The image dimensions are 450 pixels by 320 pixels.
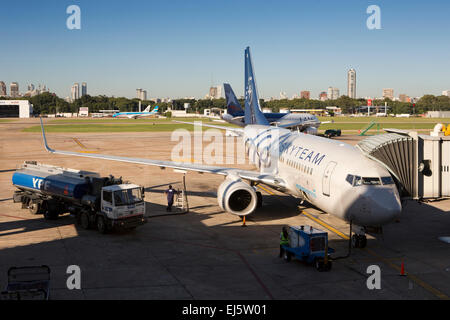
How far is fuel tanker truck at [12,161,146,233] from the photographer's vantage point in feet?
77.7

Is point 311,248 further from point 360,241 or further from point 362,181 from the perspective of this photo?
point 362,181

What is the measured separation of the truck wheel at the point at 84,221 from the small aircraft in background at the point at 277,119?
49.9m

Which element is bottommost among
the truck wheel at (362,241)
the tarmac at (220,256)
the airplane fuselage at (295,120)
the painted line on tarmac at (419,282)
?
the painted line on tarmac at (419,282)

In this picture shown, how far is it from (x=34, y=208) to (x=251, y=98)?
24.9 meters

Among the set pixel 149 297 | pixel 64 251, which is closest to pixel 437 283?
pixel 149 297

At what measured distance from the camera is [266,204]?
32.1m

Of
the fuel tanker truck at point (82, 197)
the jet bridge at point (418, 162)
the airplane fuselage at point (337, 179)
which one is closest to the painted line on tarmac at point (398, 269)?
the airplane fuselage at point (337, 179)

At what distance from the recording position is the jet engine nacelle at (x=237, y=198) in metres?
25.8

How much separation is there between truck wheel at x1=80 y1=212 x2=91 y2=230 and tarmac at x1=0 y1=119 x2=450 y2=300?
17.5 inches

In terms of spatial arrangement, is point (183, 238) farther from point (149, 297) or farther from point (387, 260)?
point (387, 260)

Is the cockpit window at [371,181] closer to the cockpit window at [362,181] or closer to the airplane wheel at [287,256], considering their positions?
the cockpit window at [362,181]

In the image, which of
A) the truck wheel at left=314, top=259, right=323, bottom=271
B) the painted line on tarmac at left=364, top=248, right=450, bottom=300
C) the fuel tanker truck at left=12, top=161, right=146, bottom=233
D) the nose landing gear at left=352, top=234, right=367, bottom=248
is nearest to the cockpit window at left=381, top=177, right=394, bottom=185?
the nose landing gear at left=352, top=234, right=367, bottom=248

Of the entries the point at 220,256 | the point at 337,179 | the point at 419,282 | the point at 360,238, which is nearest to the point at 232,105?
the point at 337,179
